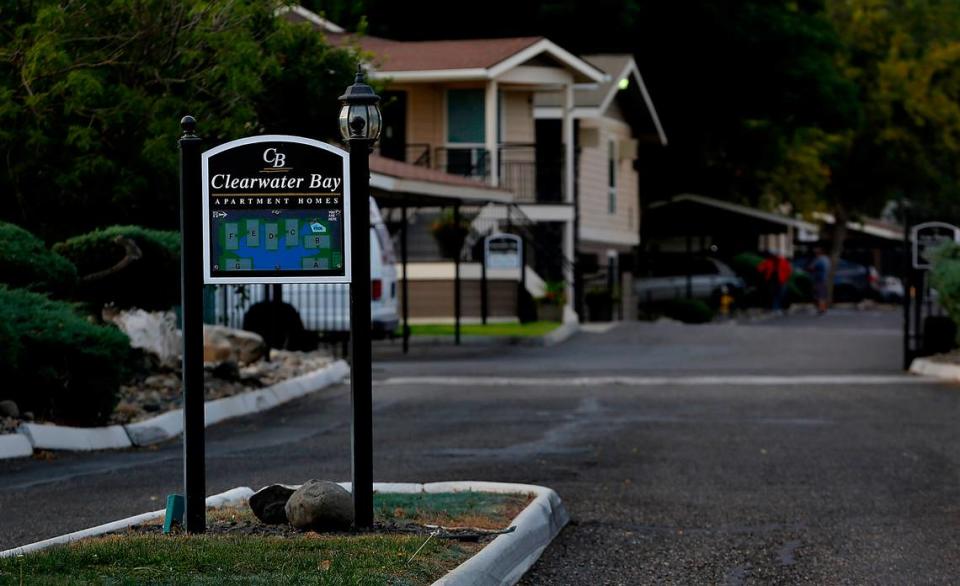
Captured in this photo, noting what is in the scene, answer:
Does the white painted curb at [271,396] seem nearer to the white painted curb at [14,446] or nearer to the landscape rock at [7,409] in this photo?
the landscape rock at [7,409]

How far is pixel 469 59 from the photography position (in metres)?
36.2

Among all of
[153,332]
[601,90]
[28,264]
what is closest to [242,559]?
[28,264]

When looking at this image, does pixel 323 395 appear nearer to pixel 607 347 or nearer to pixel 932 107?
pixel 607 347

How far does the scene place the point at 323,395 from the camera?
60.8ft

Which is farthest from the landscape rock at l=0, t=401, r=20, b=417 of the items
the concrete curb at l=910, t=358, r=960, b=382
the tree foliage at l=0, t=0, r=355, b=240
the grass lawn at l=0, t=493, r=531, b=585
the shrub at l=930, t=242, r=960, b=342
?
the shrub at l=930, t=242, r=960, b=342

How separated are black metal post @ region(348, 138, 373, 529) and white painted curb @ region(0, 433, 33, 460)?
4.95m

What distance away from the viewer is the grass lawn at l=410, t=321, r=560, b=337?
93.8ft

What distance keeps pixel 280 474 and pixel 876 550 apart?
181 inches

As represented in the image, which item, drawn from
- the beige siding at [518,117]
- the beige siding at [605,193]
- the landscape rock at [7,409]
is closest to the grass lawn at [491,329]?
the beige siding at [518,117]

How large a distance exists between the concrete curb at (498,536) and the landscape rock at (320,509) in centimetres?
82

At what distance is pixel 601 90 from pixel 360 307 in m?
33.1

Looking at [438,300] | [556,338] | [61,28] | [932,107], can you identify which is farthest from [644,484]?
[932,107]

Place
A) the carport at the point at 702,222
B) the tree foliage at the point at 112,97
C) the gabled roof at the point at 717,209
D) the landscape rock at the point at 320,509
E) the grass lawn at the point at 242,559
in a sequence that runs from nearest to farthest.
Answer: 1. the grass lawn at the point at 242,559
2. the landscape rock at the point at 320,509
3. the tree foliage at the point at 112,97
4. the gabled roof at the point at 717,209
5. the carport at the point at 702,222

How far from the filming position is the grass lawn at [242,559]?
6.83 metres
